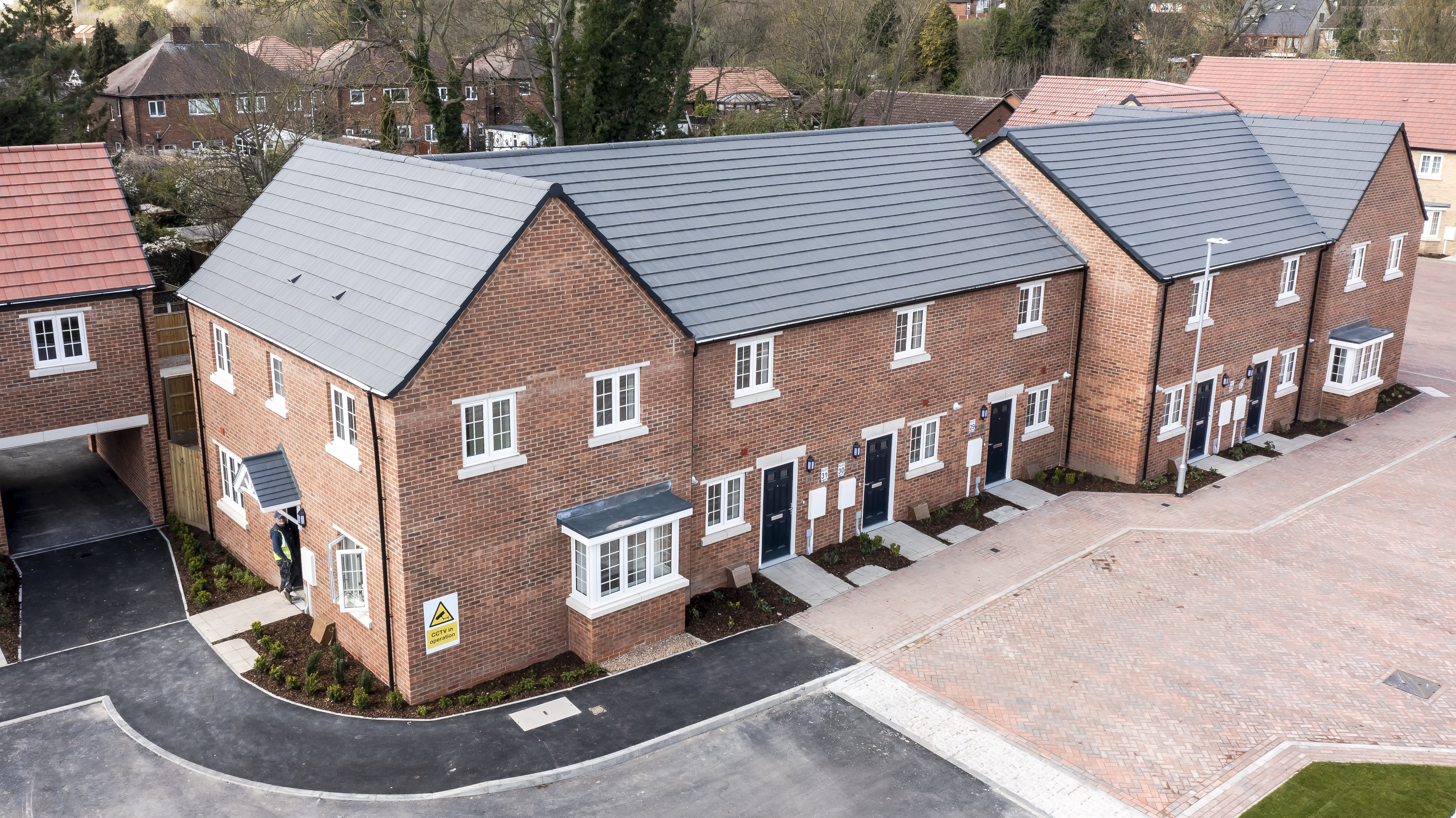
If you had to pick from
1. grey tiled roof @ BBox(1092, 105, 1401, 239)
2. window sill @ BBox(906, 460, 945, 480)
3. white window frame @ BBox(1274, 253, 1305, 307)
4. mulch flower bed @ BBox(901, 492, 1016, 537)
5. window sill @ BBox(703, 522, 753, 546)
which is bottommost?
mulch flower bed @ BBox(901, 492, 1016, 537)

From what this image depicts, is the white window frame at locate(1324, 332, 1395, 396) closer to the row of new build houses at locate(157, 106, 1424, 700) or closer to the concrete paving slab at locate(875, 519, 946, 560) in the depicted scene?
the row of new build houses at locate(157, 106, 1424, 700)

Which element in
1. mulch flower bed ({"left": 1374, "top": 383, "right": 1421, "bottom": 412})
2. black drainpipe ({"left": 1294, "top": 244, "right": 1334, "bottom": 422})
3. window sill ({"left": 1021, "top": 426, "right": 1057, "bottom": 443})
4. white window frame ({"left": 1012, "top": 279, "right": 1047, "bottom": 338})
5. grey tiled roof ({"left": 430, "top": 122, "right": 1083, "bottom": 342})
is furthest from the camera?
mulch flower bed ({"left": 1374, "top": 383, "right": 1421, "bottom": 412})

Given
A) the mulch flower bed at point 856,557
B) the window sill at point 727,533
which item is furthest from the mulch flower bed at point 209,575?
the mulch flower bed at point 856,557

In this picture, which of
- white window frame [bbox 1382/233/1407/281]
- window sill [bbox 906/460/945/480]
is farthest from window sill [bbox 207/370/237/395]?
white window frame [bbox 1382/233/1407/281]

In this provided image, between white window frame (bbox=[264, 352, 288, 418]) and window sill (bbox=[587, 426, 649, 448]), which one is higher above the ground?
white window frame (bbox=[264, 352, 288, 418])

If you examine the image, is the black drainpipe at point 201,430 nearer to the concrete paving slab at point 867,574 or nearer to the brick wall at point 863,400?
the brick wall at point 863,400

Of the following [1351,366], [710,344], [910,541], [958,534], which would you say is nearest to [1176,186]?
[1351,366]

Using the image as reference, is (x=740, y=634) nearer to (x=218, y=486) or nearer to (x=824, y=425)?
(x=824, y=425)
